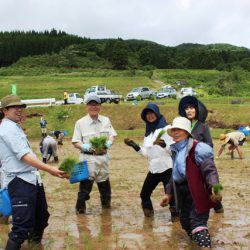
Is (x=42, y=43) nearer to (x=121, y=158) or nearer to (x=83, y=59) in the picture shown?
(x=83, y=59)

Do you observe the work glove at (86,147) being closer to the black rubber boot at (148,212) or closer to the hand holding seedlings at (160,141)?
the hand holding seedlings at (160,141)

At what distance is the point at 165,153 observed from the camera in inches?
278

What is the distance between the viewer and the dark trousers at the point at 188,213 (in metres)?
5.48

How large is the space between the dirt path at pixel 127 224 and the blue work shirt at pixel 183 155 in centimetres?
88

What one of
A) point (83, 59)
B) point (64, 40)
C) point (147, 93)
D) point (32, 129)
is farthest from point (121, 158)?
point (64, 40)

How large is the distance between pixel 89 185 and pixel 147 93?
37897 mm

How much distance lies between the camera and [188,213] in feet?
18.7

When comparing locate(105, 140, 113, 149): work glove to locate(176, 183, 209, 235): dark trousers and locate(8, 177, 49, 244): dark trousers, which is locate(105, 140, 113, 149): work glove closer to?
locate(176, 183, 209, 235): dark trousers

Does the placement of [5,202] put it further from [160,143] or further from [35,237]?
[160,143]

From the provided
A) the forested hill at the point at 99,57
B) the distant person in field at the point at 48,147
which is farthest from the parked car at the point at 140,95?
the forested hill at the point at 99,57

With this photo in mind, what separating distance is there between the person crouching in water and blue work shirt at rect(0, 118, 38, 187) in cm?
169

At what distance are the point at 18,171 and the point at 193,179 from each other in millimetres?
1948

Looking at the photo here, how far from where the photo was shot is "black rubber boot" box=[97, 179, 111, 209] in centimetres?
771

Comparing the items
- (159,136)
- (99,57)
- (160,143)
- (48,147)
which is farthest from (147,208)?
(99,57)
